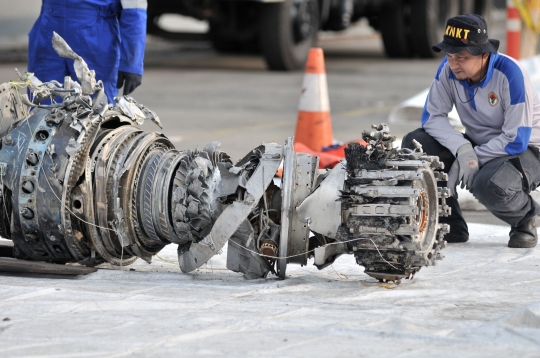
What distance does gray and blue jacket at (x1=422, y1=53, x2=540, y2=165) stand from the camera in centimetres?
457

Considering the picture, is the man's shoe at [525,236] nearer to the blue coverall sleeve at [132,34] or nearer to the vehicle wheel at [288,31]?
the blue coverall sleeve at [132,34]

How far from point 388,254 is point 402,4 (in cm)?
1262

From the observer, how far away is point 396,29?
16.0 meters

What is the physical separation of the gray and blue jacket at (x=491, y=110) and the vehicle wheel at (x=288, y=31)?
794 cm

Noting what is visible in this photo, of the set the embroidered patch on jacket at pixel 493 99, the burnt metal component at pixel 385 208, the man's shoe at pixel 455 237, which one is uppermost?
the embroidered patch on jacket at pixel 493 99

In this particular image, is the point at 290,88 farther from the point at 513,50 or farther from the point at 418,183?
the point at 418,183

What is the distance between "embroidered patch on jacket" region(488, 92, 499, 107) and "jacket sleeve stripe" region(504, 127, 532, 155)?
0.59ft

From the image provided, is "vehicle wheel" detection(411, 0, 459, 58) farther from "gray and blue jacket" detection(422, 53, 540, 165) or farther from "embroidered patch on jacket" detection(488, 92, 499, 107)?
"embroidered patch on jacket" detection(488, 92, 499, 107)

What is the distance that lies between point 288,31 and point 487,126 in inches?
327

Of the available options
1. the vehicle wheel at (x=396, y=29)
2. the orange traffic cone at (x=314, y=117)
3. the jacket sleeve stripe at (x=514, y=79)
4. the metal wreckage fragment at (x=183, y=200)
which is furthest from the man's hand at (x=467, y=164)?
the vehicle wheel at (x=396, y=29)

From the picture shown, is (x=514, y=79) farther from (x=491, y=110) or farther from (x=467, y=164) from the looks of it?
(x=467, y=164)

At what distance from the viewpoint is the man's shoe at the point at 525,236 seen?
481 centimetres

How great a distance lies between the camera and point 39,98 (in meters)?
4.22

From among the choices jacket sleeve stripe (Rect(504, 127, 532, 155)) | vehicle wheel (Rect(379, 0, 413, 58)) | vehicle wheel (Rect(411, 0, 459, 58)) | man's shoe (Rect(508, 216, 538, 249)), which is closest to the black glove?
jacket sleeve stripe (Rect(504, 127, 532, 155))
